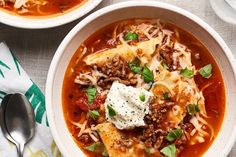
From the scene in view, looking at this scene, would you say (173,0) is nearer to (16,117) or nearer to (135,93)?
(135,93)

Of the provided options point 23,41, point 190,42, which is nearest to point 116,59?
point 190,42

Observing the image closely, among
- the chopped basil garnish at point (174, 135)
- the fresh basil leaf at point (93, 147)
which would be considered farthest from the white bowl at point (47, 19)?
the chopped basil garnish at point (174, 135)

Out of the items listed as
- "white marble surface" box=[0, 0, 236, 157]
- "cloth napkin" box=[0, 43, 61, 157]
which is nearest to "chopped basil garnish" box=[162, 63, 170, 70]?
"white marble surface" box=[0, 0, 236, 157]

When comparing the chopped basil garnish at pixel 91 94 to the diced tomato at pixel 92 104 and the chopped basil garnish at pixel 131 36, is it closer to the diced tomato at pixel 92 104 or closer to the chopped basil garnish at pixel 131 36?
the diced tomato at pixel 92 104

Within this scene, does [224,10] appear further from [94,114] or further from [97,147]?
[97,147]

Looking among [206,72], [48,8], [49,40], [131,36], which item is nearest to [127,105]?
[131,36]

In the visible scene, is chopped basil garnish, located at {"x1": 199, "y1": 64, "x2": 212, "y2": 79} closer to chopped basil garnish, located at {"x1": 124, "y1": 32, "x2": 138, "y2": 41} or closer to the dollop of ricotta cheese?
the dollop of ricotta cheese
